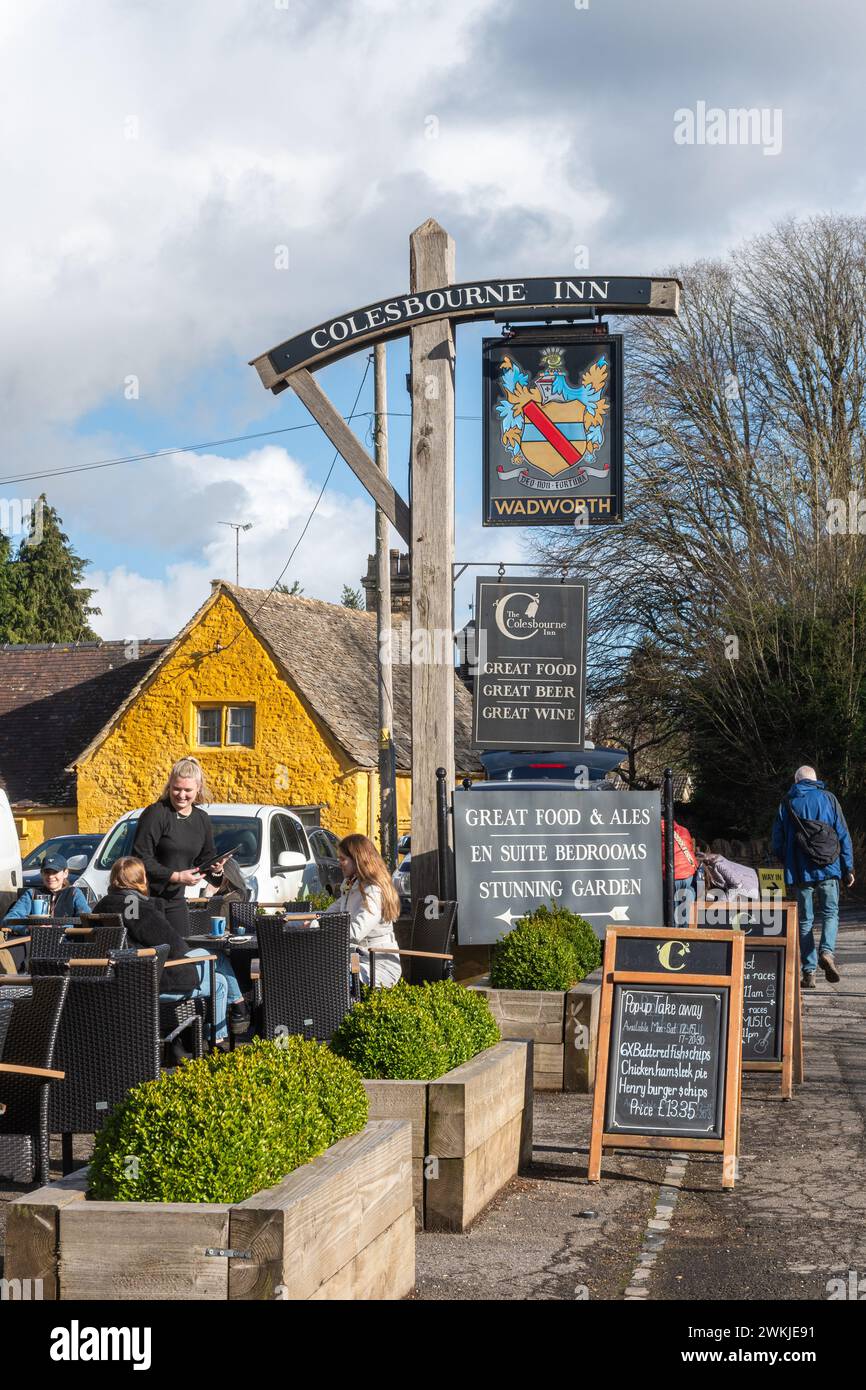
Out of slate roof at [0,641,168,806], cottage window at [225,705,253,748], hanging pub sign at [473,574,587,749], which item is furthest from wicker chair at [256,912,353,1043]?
slate roof at [0,641,168,806]

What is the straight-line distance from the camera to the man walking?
1305cm

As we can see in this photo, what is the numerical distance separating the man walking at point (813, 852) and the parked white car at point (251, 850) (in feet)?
18.0

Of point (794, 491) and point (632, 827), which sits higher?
point (794, 491)

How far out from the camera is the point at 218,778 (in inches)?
1391

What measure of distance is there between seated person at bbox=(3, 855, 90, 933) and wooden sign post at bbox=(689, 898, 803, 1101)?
5.73 meters

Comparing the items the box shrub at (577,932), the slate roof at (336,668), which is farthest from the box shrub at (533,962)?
the slate roof at (336,668)

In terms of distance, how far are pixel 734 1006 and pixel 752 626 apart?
19.0 metres

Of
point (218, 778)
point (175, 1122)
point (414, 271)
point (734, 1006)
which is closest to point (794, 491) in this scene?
point (218, 778)

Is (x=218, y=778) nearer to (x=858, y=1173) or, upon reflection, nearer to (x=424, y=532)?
Answer: (x=424, y=532)

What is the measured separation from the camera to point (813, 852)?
13.0 meters

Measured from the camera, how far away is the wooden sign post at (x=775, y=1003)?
9188mm

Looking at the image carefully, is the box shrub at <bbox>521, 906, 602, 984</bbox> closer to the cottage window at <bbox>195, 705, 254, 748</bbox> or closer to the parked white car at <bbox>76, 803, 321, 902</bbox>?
the parked white car at <bbox>76, 803, 321, 902</bbox>

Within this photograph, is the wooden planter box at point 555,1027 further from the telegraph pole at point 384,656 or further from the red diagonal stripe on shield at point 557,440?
the telegraph pole at point 384,656

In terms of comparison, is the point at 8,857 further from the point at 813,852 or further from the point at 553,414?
the point at 813,852
